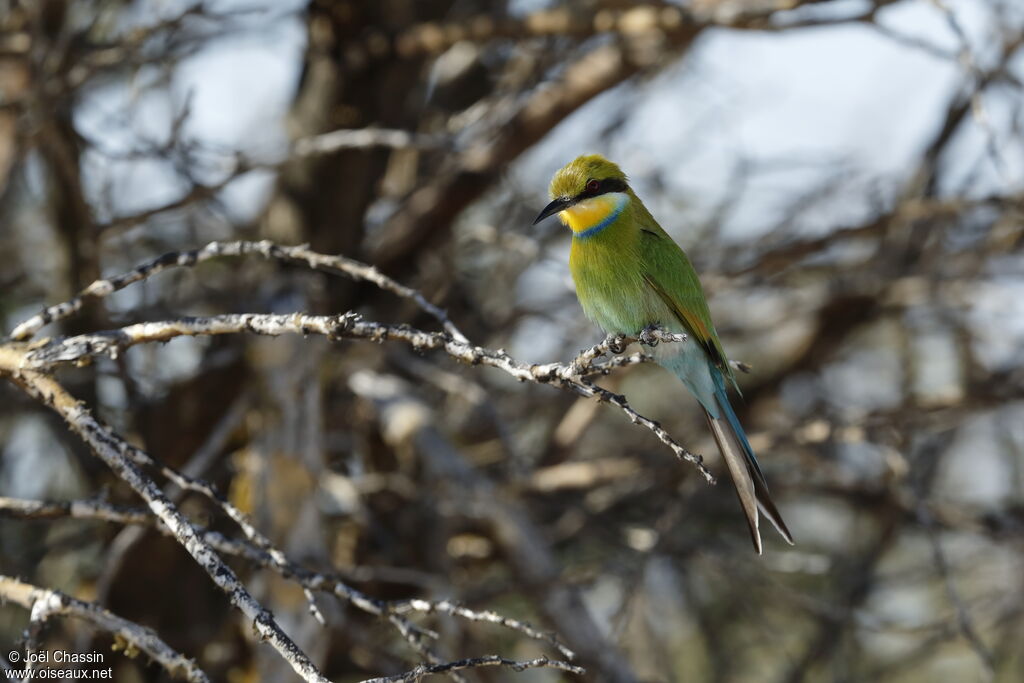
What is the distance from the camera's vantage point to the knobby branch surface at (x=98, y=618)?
5.57 feet

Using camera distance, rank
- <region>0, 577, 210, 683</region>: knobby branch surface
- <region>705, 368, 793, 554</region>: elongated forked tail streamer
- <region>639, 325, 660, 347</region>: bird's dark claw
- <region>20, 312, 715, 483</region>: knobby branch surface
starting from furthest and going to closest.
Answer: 1. <region>705, 368, 793, 554</region>: elongated forked tail streamer
2. <region>639, 325, 660, 347</region>: bird's dark claw
3. <region>0, 577, 210, 683</region>: knobby branch surface
4. <region>20, 312, 715, 483</region>: knobby branch surface

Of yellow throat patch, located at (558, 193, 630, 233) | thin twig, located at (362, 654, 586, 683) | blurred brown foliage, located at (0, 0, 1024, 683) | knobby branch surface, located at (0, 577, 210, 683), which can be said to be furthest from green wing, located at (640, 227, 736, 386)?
knobby branch surface, located at (0, 577, 210, 683)

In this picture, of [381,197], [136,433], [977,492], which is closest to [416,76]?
[381,197]

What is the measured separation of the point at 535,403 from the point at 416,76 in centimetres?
170

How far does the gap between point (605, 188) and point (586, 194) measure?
7 cm

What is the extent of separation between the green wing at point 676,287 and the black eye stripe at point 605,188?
0.50 feet

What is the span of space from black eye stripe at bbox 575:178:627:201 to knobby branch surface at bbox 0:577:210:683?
1.72 meters

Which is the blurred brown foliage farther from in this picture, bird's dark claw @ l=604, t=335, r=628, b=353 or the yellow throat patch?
bird's dark claw @ l=604, t=335, r=628, b=353

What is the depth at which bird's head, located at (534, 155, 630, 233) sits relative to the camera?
299 cm

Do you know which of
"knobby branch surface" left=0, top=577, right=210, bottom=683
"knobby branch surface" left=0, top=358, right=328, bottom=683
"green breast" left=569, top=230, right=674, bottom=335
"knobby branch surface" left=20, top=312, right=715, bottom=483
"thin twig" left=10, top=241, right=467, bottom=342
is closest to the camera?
"knobby branch surface" left=0, top=358, right=328, bottom=683

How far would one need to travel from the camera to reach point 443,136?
3.58 metres

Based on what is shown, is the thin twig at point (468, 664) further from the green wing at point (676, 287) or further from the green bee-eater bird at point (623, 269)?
the green wing at point (676, 287)

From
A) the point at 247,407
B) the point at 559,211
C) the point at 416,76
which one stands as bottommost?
the point at 247,407

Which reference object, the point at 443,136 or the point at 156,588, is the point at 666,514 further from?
the point at 156,588
